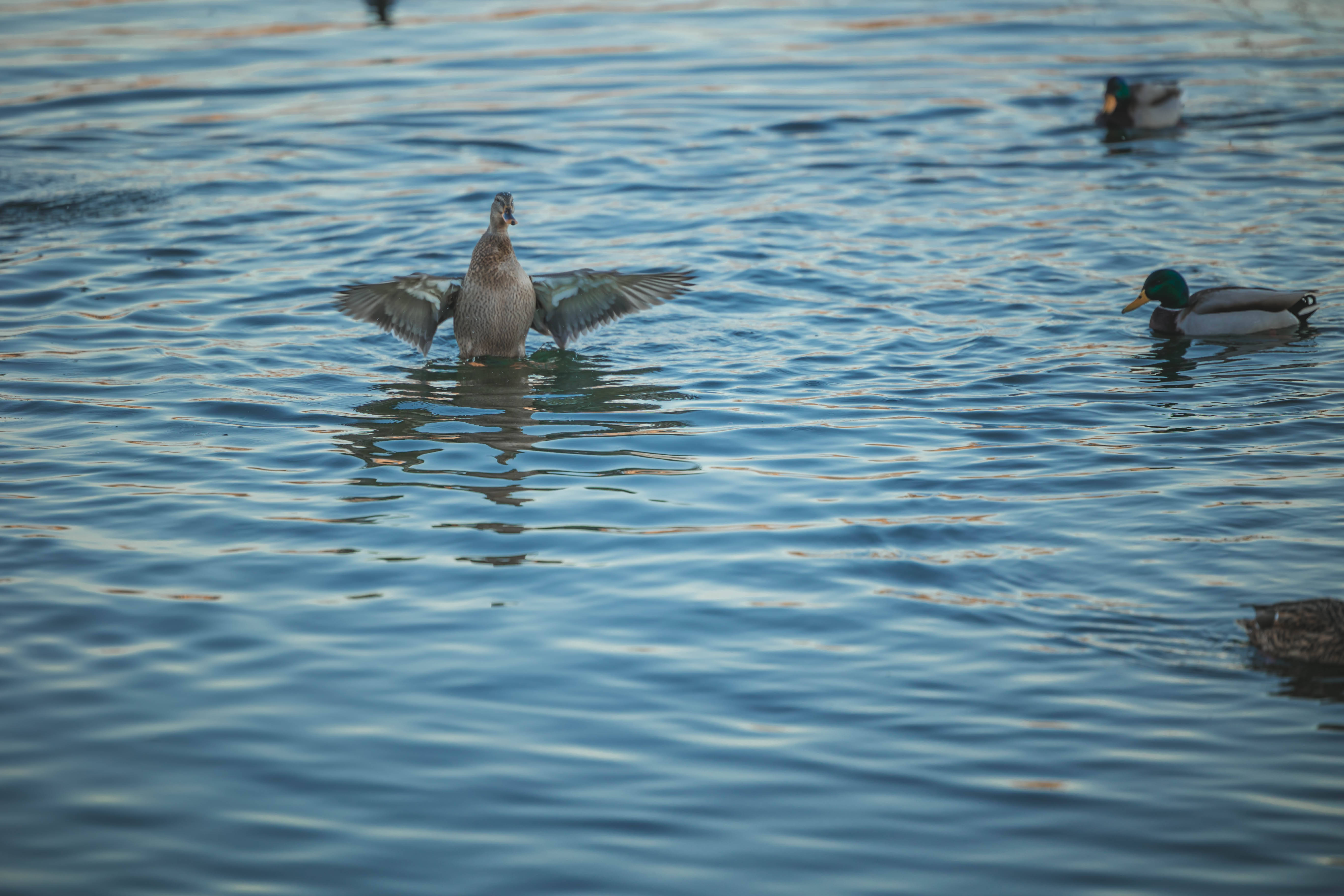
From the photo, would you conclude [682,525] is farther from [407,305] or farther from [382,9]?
[382,9]

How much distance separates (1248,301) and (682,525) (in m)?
5.40

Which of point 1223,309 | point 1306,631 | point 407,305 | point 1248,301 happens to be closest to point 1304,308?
point 1248,301

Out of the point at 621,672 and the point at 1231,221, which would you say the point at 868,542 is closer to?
the point at 621,672

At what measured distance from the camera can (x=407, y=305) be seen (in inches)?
394

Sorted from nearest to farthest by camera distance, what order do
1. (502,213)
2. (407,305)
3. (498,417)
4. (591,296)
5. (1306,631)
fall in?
(1306,631), (498,417), (502,213), (407,305), (591,296)

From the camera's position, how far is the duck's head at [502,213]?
959 centimetres

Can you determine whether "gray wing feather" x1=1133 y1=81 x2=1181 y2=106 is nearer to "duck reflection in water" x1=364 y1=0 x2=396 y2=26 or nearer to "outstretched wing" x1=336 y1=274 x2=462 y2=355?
"outstretched wing" x1=336 y1=274 x2=462 y2=355

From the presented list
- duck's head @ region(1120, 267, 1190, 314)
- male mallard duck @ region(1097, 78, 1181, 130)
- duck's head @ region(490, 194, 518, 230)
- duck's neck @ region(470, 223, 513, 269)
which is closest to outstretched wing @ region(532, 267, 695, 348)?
duck's neck @ region(470, 223, 513, 269)

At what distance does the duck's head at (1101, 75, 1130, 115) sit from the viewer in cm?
1557

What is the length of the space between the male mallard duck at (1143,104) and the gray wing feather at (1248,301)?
6367 mm

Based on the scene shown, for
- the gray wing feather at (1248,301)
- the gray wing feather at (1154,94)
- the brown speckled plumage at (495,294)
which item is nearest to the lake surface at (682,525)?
the gray wing feather at (1248,301)

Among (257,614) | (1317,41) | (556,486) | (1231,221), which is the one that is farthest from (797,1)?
(257,614)

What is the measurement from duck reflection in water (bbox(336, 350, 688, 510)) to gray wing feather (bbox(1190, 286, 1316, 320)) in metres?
4.23

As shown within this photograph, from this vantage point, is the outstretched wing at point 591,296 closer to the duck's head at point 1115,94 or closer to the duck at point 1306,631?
the duck at point 1306,631
